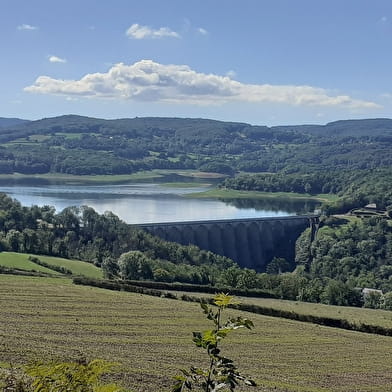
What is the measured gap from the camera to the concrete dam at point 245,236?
3189 inches

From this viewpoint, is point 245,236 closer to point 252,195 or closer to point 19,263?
point 19,263

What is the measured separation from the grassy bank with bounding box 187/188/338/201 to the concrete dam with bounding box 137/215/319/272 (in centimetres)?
4475

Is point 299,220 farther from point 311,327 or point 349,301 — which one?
point 311,327

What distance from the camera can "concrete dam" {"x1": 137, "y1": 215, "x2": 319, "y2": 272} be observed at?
81000 millimetres

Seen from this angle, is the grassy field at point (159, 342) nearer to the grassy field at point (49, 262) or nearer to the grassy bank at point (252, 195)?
the grassy field at point (49, 262)

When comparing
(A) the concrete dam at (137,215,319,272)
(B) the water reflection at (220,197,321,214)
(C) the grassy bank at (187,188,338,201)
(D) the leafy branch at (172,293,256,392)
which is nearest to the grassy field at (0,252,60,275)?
(A) the concrete dam at (137,215,319,272)

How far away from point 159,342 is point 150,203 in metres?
93.7

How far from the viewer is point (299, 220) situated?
98062mm

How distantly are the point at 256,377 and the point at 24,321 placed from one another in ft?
34.5

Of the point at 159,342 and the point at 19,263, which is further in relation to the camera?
the point at 19,263

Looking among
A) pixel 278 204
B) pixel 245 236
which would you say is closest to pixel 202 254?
pixel 245 236

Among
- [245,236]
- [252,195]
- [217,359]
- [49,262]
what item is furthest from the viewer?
[252,195]

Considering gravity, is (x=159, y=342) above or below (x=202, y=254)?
above

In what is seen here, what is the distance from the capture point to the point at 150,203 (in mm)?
116750
